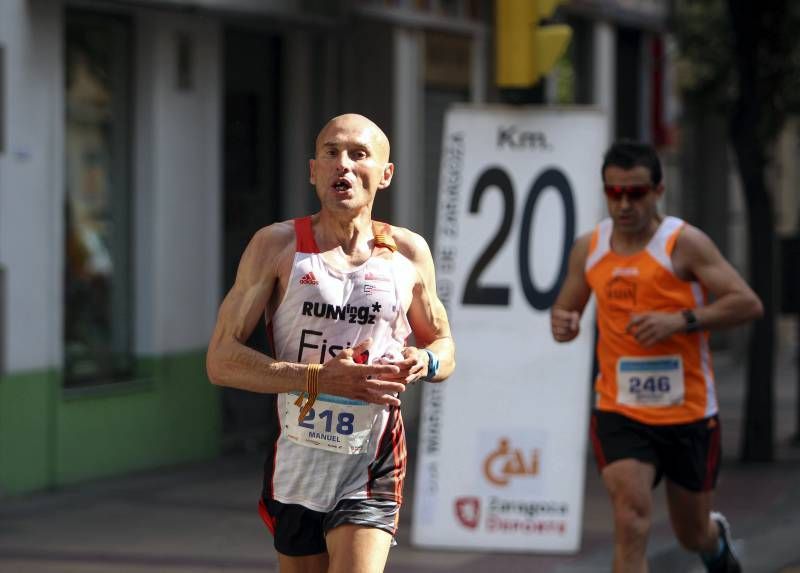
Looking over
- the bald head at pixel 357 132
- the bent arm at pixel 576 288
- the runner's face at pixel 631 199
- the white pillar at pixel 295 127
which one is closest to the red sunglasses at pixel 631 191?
the runner's face at pixel 631 199

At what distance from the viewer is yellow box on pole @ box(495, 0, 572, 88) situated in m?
8.45

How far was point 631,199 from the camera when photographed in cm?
682

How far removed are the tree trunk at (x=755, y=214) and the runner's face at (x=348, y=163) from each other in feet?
25.8

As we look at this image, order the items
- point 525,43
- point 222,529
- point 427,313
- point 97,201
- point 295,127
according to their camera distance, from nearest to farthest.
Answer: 1. point 427,313
2. point 525,43
3. point 222,529
4. point 97,201
5. point 295,127

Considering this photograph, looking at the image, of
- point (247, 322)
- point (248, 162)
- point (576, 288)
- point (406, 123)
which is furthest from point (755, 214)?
point (247, 322)

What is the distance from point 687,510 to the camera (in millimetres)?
7047

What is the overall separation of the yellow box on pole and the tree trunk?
4.06 meters

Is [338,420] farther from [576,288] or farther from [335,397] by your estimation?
[576,288]

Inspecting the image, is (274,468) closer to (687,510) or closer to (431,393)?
(687,510)

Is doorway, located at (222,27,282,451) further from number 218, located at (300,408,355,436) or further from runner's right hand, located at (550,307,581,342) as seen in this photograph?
number 218, located at (300,408,355,436)

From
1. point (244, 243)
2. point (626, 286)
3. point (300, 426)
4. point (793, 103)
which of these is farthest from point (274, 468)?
point (793, 103)

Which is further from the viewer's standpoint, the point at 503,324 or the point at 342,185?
the point at 503,324

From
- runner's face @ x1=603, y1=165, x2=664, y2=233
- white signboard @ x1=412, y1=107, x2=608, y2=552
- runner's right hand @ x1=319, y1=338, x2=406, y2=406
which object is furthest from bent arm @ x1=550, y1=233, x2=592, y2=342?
runner's right hand @ x1=319, y1=338, x2=406, y2=406

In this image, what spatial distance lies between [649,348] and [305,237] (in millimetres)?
2423
